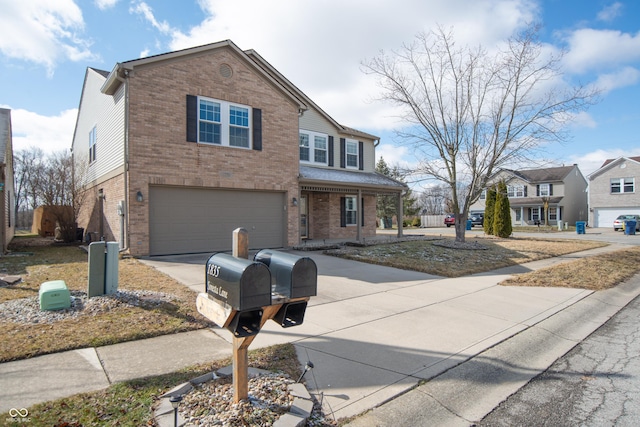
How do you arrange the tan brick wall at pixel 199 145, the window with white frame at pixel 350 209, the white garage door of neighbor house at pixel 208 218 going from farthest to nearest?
the window with white frame at pixel 350 209, the white garage door of neighbor house at pixel 208 218, the tan brick wall at pixel 199 145

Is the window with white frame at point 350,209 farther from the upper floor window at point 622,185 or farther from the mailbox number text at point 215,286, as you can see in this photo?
the upper floor window at point 622,185

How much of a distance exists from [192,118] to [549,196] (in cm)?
4209

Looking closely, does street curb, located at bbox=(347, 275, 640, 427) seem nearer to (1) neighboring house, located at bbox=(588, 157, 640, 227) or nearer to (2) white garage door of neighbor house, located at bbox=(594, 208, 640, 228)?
(2) white garage door of neighbor house, located at bbox=(594, 208, 640, 228)

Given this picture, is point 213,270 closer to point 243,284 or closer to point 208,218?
point 243,284

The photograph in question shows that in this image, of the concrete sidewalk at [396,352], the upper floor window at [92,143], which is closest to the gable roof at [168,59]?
the upper floor window at [92,143]

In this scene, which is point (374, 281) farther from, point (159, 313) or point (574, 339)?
point (159, 313)

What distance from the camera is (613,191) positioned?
124ft

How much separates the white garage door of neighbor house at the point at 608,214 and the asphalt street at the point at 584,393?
40688 millimetres

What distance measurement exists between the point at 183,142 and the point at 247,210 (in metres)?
3.18

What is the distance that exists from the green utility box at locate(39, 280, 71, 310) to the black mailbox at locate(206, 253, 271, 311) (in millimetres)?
4268

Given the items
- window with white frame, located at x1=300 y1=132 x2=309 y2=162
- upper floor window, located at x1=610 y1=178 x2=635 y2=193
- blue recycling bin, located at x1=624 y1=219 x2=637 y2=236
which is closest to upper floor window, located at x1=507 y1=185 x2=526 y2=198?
upper floor window, located at x1=610 y1=178 x2=635 y2=193

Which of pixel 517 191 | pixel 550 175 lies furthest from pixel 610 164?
pixel 517 191

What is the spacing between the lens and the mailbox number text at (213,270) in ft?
9.09

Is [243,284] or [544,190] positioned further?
[544,190]
